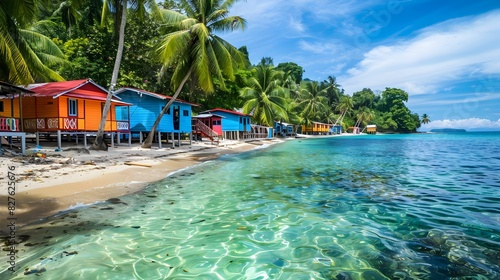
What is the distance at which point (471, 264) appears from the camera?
4.08m

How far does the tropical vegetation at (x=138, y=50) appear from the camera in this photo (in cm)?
1419

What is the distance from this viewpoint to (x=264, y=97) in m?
39.6

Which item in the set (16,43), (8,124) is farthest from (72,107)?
(16,43)

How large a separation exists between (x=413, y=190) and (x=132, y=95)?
2014cm

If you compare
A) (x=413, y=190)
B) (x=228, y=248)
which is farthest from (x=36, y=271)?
(x=413, y=190)

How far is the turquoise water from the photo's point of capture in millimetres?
3979

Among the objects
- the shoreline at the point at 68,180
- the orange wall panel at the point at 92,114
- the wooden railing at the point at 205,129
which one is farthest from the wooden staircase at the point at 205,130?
the shoreline at the point at 68,180

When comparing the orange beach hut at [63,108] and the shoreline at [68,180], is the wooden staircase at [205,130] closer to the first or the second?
the orange beach hut at [63,108]

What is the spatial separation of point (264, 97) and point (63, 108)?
87.0ft

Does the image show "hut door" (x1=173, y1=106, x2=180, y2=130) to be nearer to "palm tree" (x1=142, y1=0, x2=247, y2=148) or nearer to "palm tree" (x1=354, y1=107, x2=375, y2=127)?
"palm tree" (x1=142, y1=0, x2=247, y2=148)

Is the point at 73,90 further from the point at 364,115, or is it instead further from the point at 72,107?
the point at 364,115

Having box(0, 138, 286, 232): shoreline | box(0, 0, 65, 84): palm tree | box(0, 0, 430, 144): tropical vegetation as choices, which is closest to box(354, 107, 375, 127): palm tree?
box(0, 0, 430, 144): tropical vegetation

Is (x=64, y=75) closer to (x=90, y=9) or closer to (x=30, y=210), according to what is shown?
(x=90, y=9)

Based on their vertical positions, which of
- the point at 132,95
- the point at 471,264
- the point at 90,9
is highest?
the point at 90,9
